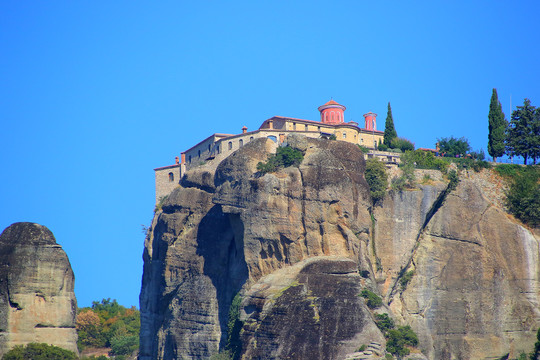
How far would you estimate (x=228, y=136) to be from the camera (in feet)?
297

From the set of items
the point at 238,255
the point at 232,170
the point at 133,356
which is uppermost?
the point at 232,170

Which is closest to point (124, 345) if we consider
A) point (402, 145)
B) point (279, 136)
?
point (279, 136)

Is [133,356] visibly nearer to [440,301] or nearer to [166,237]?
[166,237]

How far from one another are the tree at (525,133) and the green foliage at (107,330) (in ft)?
127

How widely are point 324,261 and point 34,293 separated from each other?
20127 millimetres

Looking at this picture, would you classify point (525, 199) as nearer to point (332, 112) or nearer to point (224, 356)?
point (332, 112)

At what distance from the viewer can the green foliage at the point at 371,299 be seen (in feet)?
243

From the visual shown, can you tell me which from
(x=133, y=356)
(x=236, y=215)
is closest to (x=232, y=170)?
(x=236, y=215)

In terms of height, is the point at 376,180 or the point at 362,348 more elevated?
the point at 376,180

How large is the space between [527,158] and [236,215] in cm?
2756

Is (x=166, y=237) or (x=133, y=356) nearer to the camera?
(x=166, y=237)

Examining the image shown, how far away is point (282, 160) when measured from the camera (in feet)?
259

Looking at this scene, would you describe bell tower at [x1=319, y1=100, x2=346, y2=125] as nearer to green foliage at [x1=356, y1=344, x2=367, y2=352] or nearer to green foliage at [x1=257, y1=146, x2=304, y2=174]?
green foliage at [x1=257, y1=146, x2=304, y2=174]

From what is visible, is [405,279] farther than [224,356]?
Yes
